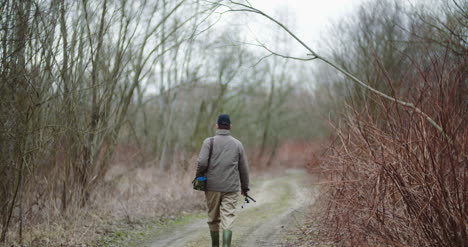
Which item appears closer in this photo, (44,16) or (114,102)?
(44,16)

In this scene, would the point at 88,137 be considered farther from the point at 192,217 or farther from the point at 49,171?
the point at 192,217

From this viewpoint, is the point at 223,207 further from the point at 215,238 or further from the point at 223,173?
the point at 215,238

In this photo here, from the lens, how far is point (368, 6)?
1612 centimetres

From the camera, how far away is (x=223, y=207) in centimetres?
591

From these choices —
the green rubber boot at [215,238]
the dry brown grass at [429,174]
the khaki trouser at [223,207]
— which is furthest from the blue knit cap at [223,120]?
the dry brown grass at [429,174]

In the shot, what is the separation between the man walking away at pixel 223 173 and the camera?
588 cm

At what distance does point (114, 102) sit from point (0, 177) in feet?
12.1

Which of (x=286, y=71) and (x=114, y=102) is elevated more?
(x=286, y=71)

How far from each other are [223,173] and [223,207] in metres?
0.48

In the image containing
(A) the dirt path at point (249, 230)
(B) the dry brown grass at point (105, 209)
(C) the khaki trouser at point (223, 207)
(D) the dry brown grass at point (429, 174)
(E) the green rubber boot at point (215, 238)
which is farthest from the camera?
(A) the dirt path at point (249, 230)

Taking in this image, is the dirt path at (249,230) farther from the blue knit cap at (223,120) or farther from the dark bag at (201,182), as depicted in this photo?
the blue knit cap at (223,120)

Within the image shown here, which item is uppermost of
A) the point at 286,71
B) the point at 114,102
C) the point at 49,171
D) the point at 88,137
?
the point at 286,71

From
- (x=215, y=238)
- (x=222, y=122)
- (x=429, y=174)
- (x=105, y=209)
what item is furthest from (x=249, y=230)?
(x=429, y=174)

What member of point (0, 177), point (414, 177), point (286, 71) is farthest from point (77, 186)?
point (286, 71)
